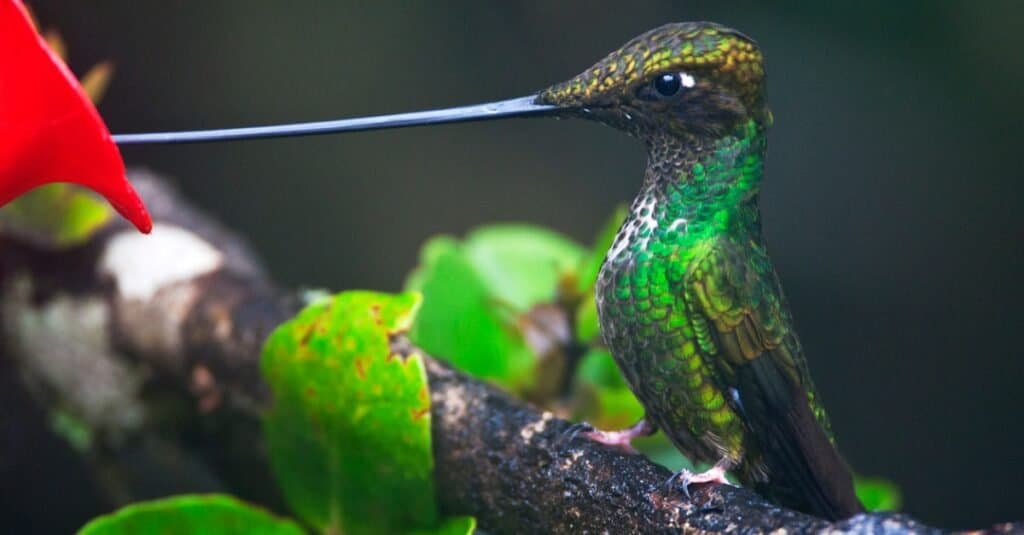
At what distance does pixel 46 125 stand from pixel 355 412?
558mm

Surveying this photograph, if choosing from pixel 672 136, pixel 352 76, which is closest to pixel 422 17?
pixel 352 76

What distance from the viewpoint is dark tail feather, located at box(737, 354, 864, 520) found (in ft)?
3.98

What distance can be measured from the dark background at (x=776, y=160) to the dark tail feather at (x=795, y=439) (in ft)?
7.78

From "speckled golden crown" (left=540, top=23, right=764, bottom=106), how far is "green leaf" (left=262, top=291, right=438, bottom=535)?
1.30ft

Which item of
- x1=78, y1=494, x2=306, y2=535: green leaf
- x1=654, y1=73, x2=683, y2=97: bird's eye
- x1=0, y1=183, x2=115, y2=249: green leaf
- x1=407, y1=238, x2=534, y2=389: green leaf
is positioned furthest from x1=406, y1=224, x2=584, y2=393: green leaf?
x1=654, y1=73, x2=683, y2=97: bird's eye

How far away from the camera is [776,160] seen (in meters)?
3.53

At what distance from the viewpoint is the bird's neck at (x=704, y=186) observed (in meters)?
1.22

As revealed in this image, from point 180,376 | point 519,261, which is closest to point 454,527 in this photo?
point 180,376

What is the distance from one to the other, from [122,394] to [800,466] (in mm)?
1475

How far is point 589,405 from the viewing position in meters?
1.97

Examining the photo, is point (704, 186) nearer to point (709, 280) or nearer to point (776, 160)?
point (709, 280)

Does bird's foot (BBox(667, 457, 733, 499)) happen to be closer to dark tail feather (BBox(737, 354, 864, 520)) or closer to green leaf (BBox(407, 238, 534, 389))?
dark tail feather (BBox(737, 354, 864, 520))

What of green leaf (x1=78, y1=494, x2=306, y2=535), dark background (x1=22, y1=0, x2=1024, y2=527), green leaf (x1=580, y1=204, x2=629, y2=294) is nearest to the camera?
green leaf (x1=78, y1=494, x2=306, y2=535)

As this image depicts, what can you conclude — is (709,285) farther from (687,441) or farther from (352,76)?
(352,76)
